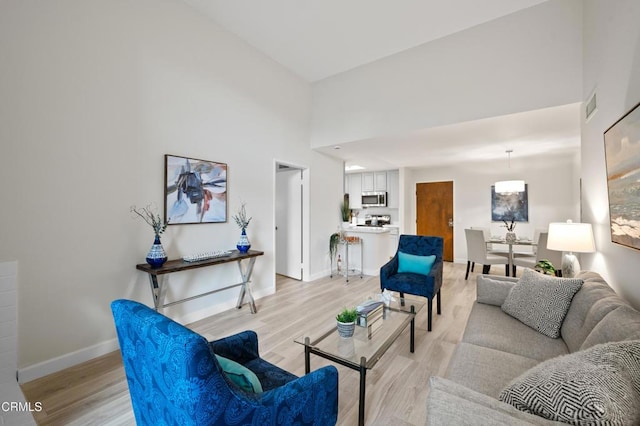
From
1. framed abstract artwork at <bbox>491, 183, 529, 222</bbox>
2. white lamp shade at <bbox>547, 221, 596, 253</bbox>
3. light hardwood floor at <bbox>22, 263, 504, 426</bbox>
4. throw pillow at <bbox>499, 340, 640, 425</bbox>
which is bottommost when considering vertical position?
light hardwood floor at <bbox>22, 263, 504, 426</bbox>

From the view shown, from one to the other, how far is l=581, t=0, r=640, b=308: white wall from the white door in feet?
12.3

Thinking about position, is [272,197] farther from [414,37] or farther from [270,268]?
[414,37]

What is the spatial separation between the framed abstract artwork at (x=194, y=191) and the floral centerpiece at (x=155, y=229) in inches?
5.0

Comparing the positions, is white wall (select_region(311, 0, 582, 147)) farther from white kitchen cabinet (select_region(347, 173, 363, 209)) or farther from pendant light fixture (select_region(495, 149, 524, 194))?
white kitchen cabinet (select_region(347, 173, 363, 209))

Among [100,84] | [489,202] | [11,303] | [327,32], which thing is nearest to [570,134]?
[489,202]

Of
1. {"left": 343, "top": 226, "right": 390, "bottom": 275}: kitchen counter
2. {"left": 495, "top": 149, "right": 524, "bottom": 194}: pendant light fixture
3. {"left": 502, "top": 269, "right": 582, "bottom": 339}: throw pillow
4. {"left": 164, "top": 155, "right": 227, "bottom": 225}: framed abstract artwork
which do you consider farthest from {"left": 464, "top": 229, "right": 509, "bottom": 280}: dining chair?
{"left": 164, "top": 155, "right": 227, "bottom": 225}: framed abstract artwork

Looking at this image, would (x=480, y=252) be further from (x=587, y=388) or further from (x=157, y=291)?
(x=157, y=291)

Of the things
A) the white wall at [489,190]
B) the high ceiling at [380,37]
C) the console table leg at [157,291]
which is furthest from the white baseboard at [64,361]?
the white wall at [489,190]

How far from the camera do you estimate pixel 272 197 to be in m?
4.18

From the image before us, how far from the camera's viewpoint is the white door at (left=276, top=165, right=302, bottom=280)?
495 centimetres

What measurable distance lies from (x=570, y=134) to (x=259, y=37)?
181 inches

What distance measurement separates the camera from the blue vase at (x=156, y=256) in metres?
2.54

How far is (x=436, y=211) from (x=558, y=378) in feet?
20.9

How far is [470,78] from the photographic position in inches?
135
